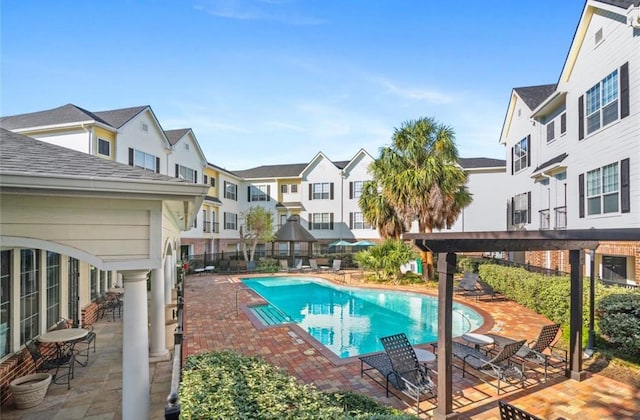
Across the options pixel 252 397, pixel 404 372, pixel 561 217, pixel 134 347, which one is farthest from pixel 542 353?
pixel 561 217

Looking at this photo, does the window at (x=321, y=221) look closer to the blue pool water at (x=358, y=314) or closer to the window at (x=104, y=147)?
the blue pool water at (x=358, y=314)

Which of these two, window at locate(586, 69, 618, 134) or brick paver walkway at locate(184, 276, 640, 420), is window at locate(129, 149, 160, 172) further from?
window at locate(586, 69, 618, 134)

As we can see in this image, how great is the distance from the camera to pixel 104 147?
18969 mm

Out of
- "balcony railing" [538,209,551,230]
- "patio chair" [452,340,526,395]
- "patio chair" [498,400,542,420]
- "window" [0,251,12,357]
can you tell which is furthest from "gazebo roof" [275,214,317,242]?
"patio chair" [498,400,542,420]

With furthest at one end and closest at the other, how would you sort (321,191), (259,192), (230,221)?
(259,192) < (321,191) < (230,221)

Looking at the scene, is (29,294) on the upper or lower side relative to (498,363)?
upper

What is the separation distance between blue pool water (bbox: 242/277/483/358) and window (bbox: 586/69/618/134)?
8.73 metres

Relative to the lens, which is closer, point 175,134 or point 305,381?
point 305,381

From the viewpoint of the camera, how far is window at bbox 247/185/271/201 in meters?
35.8

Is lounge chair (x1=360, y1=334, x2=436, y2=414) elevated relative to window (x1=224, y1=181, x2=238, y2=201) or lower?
lower

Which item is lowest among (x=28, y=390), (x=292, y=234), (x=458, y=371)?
(x=458, y=371)

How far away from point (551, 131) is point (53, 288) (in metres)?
21.9

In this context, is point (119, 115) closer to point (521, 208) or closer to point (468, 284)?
point (468, 284)

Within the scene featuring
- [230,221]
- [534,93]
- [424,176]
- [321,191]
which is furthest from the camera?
[321,191]
